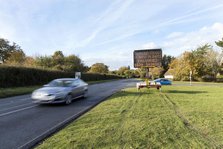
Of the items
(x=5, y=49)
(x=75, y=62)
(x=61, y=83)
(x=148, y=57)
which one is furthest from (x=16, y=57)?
(x=61, y=83)

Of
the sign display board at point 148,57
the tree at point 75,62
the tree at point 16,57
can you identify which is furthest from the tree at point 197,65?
the tree at point 16,57

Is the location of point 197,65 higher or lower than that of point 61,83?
higher

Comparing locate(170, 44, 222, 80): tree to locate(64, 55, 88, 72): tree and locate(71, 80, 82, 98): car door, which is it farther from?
locate(71, 80, 82, 98): car door

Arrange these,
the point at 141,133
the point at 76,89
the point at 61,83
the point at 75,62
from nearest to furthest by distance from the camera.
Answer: the point at 141,133, the point at 61,83, the point at 76,89, the point at 75,62

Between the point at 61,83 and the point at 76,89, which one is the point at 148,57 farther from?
the point at 61,83

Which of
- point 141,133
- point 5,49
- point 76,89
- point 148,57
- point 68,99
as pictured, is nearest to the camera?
point 141,133

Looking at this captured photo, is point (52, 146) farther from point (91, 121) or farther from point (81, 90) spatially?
point (81, 90)

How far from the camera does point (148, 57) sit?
20.4 meters

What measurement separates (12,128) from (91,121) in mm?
2537

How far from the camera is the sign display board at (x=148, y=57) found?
20234 millimetres

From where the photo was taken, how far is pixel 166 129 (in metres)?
5.46

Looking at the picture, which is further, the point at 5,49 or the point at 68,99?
the point at 5,49

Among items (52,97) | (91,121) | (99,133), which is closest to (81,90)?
(52,97)

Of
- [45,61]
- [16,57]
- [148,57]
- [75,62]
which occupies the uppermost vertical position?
[16,57]
